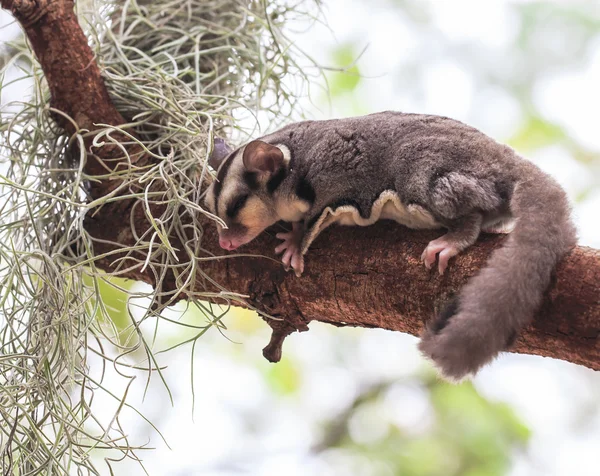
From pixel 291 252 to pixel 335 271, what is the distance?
171 millimetres

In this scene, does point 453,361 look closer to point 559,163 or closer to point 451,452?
point 451,452

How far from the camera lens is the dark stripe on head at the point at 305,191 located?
2453 mm

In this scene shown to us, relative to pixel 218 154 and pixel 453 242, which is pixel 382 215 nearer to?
pixel 453 242

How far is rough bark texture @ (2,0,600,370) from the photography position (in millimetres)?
1759

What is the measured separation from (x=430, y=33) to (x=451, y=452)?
2.73 metres

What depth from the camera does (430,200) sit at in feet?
6.98

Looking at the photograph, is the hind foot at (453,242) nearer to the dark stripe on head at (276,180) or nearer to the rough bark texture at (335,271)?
the rough bark texture at (335,271)

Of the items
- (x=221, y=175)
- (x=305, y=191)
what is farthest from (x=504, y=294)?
(x=221, y=175)

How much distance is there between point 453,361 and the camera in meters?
1.57

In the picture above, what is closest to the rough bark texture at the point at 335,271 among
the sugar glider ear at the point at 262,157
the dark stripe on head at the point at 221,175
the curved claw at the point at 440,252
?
the curved claw at the point at 440,252

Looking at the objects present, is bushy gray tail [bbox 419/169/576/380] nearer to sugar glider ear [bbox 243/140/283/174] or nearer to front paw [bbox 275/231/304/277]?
front paw [bbox 275/231/304/277]

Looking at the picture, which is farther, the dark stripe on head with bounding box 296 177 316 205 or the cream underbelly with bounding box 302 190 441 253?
the dark stripe on head with bounding box 296 177 316 205

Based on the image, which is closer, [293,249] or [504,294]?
[504,294]

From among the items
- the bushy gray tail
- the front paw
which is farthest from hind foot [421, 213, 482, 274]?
the front paw
